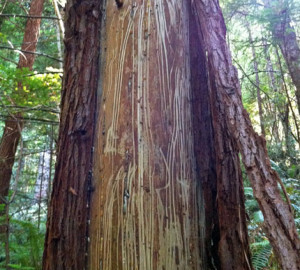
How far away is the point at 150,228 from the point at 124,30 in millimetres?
1075

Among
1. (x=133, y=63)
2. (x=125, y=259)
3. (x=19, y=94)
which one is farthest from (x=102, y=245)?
(x=19, y=94)

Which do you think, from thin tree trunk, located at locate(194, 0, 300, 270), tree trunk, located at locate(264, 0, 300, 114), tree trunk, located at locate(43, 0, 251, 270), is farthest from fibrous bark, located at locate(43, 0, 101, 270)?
tree trunk, located at locate(264, 0, 300, 114)

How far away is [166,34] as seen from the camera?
5.15 ft

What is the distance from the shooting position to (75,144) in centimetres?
154

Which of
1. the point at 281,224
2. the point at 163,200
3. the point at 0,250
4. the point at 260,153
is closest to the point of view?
the point at 281,224

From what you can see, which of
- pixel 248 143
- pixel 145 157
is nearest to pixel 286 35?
pixel 248 143

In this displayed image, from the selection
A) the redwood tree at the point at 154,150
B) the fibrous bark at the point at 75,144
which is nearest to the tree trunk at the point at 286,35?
the redwood tree at the point at 154,150

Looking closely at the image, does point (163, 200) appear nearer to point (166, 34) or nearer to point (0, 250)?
point (166, 34)

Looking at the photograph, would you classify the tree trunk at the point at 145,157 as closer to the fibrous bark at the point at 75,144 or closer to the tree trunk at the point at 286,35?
the fibrous bark at the point at 75,144

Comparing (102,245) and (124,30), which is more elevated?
(124,30)

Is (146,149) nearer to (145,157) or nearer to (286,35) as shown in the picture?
(145,157)

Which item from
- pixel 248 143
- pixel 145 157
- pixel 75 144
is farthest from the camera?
pixel 75 144

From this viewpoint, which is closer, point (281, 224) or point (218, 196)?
point (281, 224)

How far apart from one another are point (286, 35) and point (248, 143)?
6.74 metres
